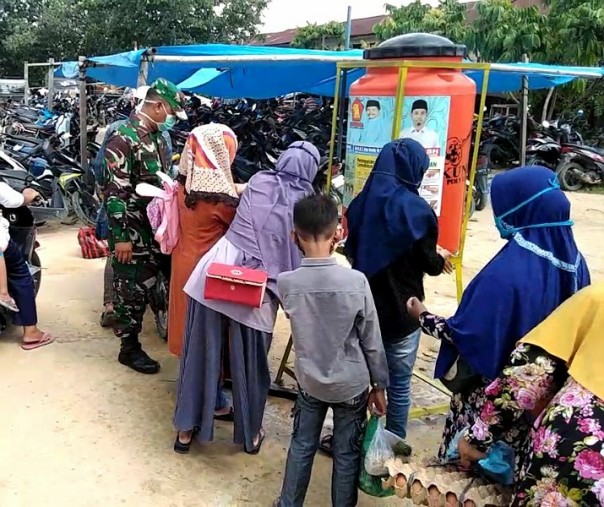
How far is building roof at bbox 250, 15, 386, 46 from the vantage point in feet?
87.0

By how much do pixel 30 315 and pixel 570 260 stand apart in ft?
10.2

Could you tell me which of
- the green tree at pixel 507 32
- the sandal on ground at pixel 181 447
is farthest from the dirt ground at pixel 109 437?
the green tree at pixel 507 32

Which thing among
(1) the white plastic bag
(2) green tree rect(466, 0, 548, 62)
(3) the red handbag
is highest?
(2) green tree rect(466, 0, 548, 62)

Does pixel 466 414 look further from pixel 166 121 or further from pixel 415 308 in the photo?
pixel 166 121

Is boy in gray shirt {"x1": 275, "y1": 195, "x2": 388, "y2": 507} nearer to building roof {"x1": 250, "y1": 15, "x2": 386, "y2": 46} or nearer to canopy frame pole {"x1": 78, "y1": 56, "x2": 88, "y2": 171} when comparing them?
canopy frame pole {"x1": 78, "y1": 56, "x2": 88, "y2": 171}

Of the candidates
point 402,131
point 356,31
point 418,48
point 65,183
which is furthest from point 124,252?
point 356,31

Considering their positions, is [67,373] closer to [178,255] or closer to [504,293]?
[178,255]

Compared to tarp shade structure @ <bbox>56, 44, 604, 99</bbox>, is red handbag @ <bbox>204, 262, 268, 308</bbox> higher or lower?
lower

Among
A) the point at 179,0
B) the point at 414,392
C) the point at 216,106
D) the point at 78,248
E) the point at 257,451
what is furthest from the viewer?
the point at 179,0

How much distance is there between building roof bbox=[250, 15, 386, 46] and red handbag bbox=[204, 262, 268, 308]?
23.6 meters

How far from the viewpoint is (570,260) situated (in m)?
1.72

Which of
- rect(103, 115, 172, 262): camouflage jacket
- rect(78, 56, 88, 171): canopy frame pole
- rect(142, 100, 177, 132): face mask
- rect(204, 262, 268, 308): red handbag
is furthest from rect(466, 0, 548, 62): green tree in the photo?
rect(204, 262, 268, 308): red handbag

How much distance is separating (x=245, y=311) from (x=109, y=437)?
0.93m

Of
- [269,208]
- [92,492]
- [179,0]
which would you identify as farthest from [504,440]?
[179,0]
